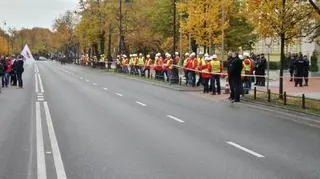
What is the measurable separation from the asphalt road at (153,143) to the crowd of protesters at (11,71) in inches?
594

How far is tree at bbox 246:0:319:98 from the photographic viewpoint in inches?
942

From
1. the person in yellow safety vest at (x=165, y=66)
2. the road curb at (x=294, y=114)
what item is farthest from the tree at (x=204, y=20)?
the road curb at (x=294, y=114)

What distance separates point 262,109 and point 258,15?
4.17 meters

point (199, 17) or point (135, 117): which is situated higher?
point (199, 17)

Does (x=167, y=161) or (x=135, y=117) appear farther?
(x=135, y=117)

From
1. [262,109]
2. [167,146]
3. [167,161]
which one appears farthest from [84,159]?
[262,109]

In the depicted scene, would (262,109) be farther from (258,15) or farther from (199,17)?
(199,17)

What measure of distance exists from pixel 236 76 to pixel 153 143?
13.4 m

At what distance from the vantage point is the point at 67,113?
19.8 metres

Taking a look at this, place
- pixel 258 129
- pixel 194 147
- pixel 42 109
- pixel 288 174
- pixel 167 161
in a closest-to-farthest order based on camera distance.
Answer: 1. pixel 288 174
2. pixel 167 161
3. pixel 194 147
4. pixel 258 129
5. pixel 42 109

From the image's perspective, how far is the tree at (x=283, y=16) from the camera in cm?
2394

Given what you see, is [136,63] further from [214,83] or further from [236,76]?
[236,76]

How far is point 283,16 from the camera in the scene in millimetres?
23938

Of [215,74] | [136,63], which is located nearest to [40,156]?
[215,74]
